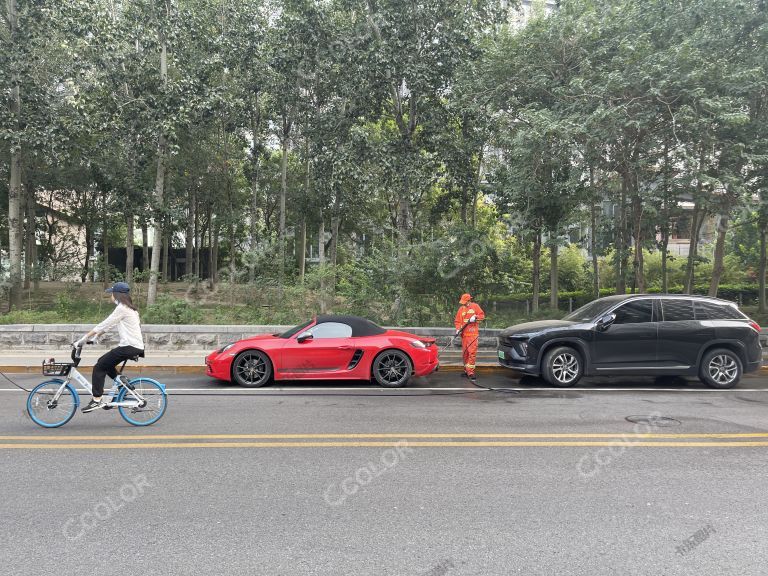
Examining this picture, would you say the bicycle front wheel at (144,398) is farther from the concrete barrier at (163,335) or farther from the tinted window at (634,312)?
the tinted window at (634,312)

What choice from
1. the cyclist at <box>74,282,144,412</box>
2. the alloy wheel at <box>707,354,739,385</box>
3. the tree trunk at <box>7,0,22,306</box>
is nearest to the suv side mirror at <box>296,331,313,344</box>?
the cyclist at <box>74,282,144,412</box>

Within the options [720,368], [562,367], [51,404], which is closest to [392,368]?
[562,367]

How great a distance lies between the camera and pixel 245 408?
7906 millimetres

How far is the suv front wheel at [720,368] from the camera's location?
9984 millimetres

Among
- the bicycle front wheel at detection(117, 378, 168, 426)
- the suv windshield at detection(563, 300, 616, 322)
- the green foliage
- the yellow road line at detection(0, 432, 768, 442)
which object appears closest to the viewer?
the yellow road line at detection(0, 432, 768, 442)

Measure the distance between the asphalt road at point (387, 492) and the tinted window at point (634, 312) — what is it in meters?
2.49

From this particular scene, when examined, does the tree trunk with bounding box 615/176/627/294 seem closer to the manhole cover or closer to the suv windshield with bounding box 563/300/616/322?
the suv windshield with bounding box 563/300/616/322

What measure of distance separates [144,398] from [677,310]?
9.03 m

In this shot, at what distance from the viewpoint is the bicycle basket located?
249 inches

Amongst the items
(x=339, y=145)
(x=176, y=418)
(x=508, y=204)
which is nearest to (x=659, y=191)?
(x=508, y=204)

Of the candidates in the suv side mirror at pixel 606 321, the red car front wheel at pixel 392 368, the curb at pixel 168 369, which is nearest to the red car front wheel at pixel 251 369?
the red car front wheel at pixel 392 368

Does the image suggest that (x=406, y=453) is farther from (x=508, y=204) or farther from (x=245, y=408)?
(x=508, y=204)

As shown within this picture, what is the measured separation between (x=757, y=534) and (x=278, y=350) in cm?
739

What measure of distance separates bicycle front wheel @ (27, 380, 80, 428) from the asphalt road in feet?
0.44
